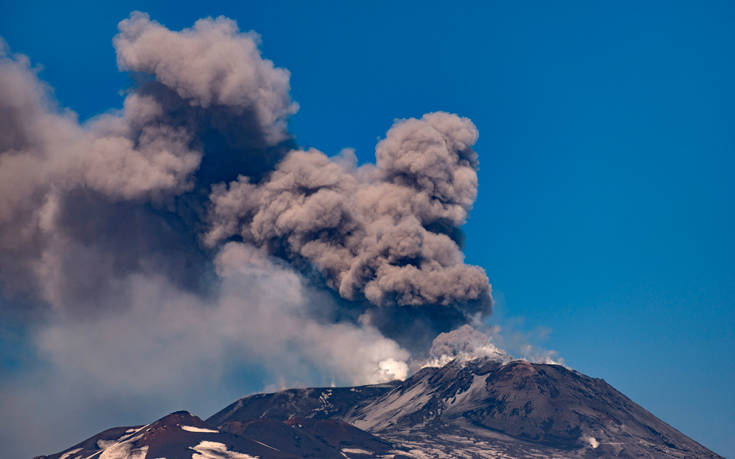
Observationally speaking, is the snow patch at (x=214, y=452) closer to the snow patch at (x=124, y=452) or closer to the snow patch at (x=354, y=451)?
the snow patch at (x=124, y=452)

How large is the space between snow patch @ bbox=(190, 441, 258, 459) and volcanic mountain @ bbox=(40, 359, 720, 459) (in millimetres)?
138

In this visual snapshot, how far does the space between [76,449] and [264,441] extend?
30230 millimetres

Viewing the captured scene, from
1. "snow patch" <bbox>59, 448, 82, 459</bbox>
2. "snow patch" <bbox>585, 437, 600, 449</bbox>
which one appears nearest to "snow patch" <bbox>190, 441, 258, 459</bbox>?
"snow patch" <bbox>59, 448, 82, 459</bbox>

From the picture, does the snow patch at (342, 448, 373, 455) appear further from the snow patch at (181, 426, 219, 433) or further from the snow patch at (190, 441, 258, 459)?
the snow patch at (181, 426, 219, 433)

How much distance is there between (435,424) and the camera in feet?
511

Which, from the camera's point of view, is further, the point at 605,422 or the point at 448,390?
the point at 448,390

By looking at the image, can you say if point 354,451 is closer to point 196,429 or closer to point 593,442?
point 196,429

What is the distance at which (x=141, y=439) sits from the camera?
12350 centimetres

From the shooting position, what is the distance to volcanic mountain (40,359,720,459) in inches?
4970

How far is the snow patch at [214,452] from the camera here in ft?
383

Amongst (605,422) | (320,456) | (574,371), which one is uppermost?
(574,371)

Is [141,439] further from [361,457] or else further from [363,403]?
[363,403]

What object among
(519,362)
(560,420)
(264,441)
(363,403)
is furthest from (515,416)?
(264,441)

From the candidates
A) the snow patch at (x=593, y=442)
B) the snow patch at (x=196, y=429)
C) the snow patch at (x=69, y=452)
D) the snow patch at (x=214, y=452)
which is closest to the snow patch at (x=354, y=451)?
the snow patch at (x=214, y=452)
